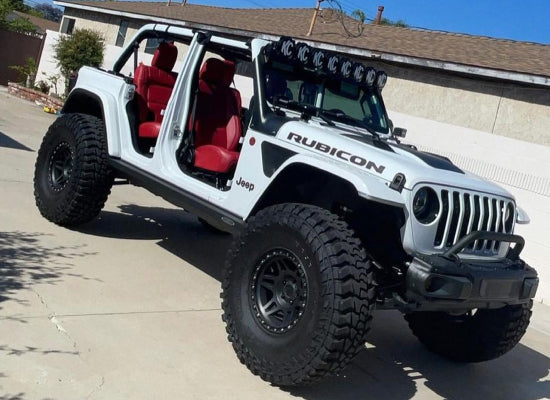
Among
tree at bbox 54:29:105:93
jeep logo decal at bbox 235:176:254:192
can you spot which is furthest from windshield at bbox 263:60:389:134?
tree at bbox 54:29:105:93

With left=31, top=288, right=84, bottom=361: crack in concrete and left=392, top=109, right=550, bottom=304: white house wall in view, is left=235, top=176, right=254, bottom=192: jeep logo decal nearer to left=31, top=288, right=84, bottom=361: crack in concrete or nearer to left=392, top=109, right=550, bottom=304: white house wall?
left=31, top=288, right=84, bottom=361: crack in concrete

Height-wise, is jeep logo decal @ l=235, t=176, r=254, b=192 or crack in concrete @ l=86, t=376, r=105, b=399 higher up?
jeep logo decal @ l=235, t=176, r=254, b=192

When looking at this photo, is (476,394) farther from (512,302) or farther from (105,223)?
(105,223)

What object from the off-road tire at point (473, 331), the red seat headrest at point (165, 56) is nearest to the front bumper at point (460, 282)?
the off-road tire at point (473, 331)

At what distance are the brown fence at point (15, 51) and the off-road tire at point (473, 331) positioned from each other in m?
21.5

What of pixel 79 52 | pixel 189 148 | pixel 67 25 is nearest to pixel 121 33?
pixel 79 52

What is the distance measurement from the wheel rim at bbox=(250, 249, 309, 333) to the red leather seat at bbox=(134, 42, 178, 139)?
251 centimetres

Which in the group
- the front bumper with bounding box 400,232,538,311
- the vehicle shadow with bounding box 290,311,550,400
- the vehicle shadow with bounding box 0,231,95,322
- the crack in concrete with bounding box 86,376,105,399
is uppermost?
the front bumper with bounding box 400,232,538,311

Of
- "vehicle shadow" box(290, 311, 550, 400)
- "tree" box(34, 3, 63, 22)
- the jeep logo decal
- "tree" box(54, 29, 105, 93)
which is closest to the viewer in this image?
"vehicle shadow" box(290, 311, 550, 400)

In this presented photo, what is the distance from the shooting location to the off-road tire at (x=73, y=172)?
6.11 meters

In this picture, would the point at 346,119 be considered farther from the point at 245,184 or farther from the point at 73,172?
the point at 73,172

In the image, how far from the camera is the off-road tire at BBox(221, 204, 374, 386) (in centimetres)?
377

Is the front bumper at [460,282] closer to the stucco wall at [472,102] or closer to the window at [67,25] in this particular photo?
the stucco wall at [472,102]

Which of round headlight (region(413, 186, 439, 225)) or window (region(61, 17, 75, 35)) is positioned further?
window (region(61, 17, 75, 35))
